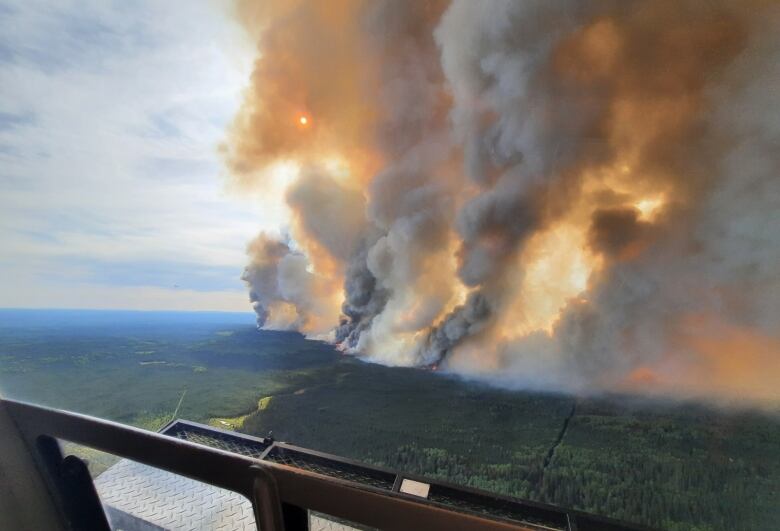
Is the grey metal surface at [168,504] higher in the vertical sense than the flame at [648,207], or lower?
lower

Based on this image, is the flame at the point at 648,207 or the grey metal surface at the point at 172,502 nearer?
the grey metal surface at the point at 172,502

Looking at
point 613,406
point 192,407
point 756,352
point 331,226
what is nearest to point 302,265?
point 331,226

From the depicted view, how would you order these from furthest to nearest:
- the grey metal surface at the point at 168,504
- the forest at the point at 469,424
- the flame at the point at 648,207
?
the flame at the point at 648,207 < the forest at the point at 469,424 < the grey metal surface at the point at 168,504

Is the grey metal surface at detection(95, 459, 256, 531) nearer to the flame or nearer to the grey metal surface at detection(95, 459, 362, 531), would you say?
the grey metal surface at detection(95, 459, 362, 531)

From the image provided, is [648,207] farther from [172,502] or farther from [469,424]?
[172,502]

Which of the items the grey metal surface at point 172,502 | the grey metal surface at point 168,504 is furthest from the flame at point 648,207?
the grey metal surface at point 172,502

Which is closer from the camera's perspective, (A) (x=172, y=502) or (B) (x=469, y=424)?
(A) (x=172, y=502)

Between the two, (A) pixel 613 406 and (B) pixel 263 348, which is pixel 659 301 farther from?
(B) pixel 263 348

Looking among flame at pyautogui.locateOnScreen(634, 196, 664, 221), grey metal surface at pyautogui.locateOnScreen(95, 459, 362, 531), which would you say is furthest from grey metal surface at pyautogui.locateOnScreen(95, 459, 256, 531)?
flame at pyautogui.locateOnScreen(634, 196, 664, 221)

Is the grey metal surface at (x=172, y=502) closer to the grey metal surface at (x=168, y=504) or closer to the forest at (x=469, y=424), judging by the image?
the grey metal surface at (x=168, y=504)

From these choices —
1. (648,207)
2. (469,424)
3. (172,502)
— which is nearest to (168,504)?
(172,502)
